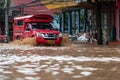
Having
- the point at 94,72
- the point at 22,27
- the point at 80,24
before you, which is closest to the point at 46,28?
the point at 22,27

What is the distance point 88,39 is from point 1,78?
90.5ft

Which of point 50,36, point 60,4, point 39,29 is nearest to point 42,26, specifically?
point 39,29

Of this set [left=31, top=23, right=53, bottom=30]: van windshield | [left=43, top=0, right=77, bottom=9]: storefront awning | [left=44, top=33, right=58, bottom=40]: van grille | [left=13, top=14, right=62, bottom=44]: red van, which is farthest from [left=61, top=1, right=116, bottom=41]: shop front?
[left=44, top=33, right=58, bottom=40]: van grille

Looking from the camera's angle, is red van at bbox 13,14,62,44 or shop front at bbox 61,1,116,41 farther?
shop front at bbox 61,1,116,41

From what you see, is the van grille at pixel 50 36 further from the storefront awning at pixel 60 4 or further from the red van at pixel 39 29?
the storefront awning at pixel 60 4

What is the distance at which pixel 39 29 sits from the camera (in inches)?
1151

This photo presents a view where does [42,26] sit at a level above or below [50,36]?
above

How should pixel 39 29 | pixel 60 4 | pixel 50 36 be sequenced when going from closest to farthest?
pixel 50 36, pixel 39 29, pixel 60 4

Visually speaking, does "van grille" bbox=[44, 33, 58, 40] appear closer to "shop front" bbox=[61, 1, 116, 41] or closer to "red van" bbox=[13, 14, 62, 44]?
"red van" bbox=[13, 14, 62, 44]

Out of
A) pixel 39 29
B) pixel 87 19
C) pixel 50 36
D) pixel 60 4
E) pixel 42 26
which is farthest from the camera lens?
pixel 60 4

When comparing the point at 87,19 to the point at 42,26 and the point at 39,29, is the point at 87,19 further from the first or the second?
the point at 39,29

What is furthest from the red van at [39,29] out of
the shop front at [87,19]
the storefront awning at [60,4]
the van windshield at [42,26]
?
the storefront awning at [60,4]

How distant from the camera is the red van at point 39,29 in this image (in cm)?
2730

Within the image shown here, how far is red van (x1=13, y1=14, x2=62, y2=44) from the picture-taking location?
89.6 ft
